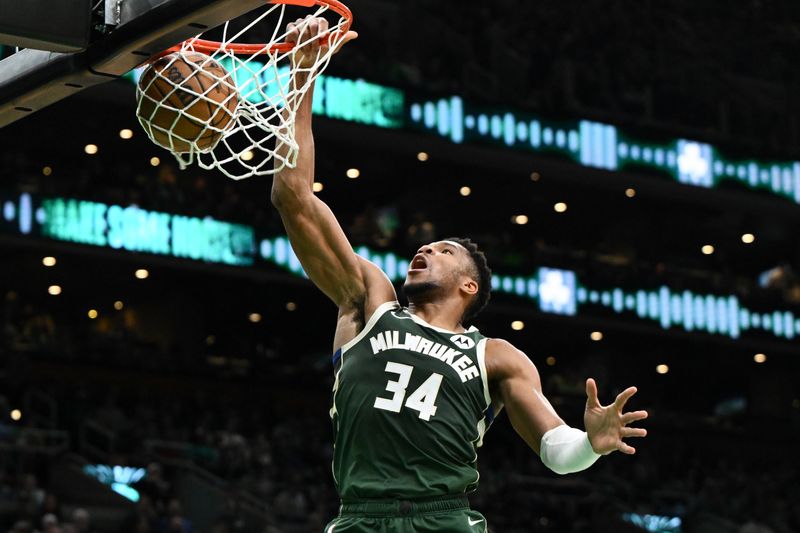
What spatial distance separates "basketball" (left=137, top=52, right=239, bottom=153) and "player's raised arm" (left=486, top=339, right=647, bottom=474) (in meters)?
1.37

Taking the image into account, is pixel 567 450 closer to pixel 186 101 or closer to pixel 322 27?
pixel 186 101

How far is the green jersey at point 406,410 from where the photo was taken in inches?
218

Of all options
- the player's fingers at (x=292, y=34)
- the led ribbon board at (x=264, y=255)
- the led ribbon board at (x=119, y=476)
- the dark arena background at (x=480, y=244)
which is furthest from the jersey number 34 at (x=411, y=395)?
the led ribbon board at (x=264, y=255)

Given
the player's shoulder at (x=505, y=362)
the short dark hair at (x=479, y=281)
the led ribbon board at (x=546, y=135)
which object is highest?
the led ribbon board at (x=546, y=135)

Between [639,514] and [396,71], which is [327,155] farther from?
[639,514]

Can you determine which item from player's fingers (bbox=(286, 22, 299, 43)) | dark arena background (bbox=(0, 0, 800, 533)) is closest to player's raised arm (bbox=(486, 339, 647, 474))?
player's fingers (bbox=(286, 22, 299, 43))

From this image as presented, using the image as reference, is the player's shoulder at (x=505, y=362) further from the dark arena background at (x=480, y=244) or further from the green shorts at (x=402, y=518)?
the dark arena background at (x=480, y=244)

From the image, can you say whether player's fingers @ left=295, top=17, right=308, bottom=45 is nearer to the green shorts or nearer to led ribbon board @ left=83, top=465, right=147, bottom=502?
the green shorts

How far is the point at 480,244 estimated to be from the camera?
27.9 metres

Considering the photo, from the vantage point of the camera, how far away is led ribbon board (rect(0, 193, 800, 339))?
23219 millimetres

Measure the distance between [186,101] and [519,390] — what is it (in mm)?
1670

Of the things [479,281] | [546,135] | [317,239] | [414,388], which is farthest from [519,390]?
[546,135]

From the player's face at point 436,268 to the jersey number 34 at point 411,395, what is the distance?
1.39 ft

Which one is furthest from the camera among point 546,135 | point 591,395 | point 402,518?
point 546,135
